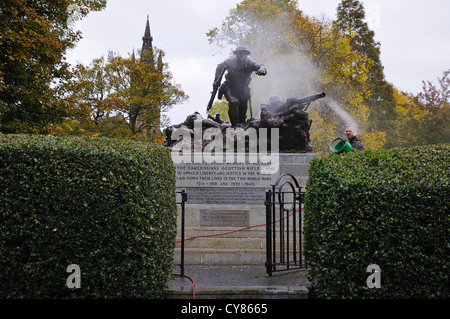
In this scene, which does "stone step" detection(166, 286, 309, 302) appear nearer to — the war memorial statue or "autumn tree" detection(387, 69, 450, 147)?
the war memorial statue

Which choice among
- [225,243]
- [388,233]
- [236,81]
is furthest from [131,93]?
[388,233]

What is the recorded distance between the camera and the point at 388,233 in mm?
3598

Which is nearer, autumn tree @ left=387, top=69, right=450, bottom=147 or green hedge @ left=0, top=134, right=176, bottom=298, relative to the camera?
green hedge @ left=0, top=134, right=176, bottom=298

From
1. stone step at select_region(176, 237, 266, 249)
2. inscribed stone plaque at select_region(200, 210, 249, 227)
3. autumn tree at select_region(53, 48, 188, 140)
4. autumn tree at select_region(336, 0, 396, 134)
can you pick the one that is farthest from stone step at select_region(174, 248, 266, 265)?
autumn tree at select_region(336, 0, 396, 134)

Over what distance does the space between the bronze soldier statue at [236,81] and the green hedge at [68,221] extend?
6291mm

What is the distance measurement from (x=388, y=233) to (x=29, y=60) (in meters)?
14.6

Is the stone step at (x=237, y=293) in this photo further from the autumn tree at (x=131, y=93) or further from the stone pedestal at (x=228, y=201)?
the autumn tree at (x=131, y=93)

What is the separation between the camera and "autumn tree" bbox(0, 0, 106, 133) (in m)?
13.1

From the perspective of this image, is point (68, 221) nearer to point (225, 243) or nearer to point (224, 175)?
point (225, 243)

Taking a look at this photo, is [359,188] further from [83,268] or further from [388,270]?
[83,268]

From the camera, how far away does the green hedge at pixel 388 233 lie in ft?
11.6

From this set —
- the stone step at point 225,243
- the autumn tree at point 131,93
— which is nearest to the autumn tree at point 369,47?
the autumn tree at point 131,93
